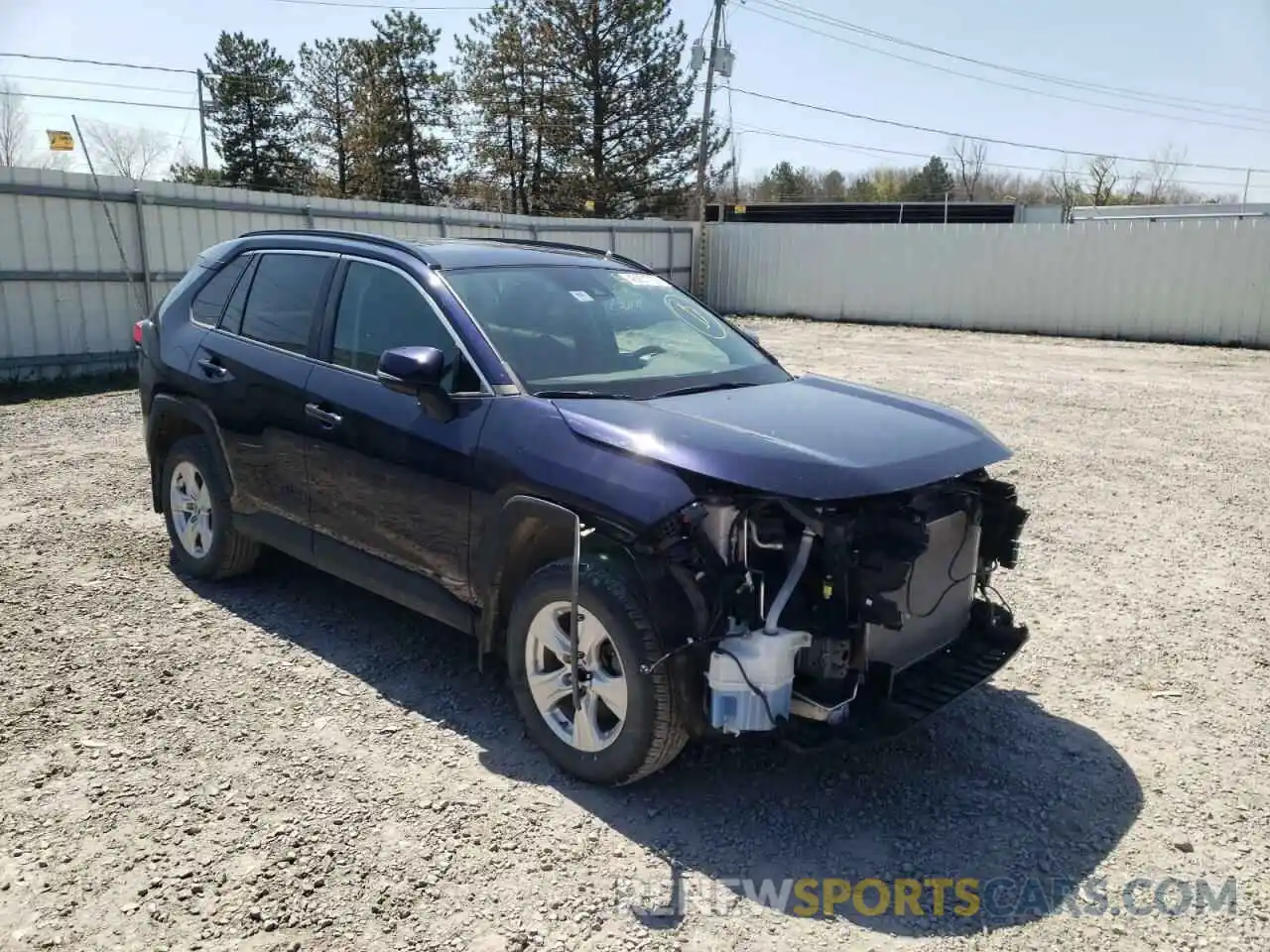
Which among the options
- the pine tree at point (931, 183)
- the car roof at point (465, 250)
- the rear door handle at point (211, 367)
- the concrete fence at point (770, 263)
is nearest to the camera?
the car roof at point (465, 250)

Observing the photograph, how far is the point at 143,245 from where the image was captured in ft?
41.6

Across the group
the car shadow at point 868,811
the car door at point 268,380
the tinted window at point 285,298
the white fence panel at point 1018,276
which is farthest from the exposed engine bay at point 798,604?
the white fence panel at point 1018,276

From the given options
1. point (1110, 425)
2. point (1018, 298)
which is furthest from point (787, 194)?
point (1110, 425)

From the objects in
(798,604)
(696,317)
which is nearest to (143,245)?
(696,317)

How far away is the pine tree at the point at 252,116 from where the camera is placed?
38062mm

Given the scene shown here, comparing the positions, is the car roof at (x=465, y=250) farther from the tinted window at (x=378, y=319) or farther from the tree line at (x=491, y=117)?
the tree line at (x=491, y=117)

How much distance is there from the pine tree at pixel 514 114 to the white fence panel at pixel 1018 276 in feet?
41.0

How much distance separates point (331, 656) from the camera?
4332 mm

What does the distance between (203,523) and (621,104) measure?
1221 inches

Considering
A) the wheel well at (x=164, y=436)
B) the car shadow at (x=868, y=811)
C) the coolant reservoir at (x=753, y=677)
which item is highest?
the wheel well at (x=164, y=436)

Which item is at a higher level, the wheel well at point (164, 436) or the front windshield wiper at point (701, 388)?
the front windshield wiper at point (701, 388)

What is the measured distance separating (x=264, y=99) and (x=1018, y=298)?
31.3 meters

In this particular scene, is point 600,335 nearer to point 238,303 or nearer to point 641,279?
point 641,279

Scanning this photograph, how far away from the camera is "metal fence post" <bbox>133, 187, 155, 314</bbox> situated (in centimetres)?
1255
